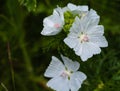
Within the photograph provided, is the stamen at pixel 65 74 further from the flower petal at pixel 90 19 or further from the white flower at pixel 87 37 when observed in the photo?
the flower petal at pixel 90 19

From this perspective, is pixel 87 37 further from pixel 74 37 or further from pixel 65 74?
pixel 65 74

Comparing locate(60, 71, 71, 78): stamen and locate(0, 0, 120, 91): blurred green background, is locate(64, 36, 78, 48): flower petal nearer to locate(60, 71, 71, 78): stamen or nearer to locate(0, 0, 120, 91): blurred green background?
locate(60, 71, 71, 78): stamen

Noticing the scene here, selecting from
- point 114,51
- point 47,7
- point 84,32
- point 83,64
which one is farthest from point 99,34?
point 47,7

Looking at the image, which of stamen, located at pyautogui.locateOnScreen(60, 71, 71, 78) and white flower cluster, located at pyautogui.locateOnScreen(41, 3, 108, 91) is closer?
white flower cluster, located at pyautogui.locateOnScreen(41, 3, 108, 91)

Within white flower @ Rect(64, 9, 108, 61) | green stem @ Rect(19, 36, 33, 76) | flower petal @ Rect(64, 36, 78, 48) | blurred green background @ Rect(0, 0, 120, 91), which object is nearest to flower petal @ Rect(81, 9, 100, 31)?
white flower @ Rect(64, 9, 108, 61)

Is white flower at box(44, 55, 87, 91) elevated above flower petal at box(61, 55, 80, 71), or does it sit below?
below

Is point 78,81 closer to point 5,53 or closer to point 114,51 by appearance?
point 114,51

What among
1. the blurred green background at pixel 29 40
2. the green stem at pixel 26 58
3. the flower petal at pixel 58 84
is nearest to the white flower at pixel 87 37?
the flower petal at pixel 58 84
